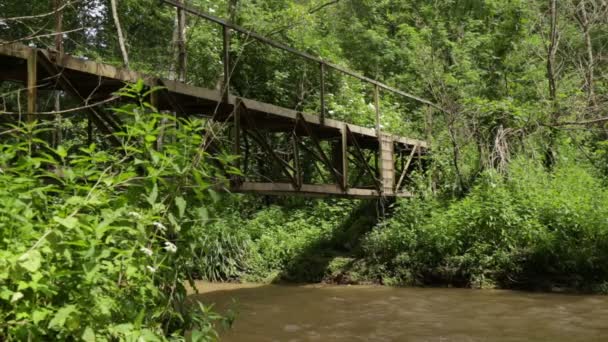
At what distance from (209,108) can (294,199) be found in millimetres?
11528

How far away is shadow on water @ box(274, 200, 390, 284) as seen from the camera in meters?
13.8

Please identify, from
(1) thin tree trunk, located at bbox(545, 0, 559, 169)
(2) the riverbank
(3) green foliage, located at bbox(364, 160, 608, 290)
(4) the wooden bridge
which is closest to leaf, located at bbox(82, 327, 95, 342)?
(4) the wooden bridge

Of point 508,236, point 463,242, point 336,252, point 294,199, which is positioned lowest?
point 336,252

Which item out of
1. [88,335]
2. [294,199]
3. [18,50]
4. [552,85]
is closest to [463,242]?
[552,85]

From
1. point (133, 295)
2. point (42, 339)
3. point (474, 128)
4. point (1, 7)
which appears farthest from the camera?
point (1, 7)

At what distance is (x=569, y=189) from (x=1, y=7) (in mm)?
16426

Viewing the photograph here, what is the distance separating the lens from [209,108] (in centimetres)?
861

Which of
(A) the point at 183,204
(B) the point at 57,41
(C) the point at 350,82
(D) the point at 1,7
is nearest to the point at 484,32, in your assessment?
(C) the point at 350,82

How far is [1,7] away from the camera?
1717cm

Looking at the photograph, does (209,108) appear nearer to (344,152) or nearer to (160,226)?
(344,152)

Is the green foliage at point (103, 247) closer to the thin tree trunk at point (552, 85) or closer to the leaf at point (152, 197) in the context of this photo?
the leaf at point (152, 197)

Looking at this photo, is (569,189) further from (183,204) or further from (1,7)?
(1,7)

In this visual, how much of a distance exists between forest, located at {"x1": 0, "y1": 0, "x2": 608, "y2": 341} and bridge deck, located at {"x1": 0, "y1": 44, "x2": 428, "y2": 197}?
0.28m

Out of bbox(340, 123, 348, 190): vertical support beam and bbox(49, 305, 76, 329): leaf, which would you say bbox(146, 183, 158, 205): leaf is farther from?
bbox(340, 123, 348, 190): vertical support beam
